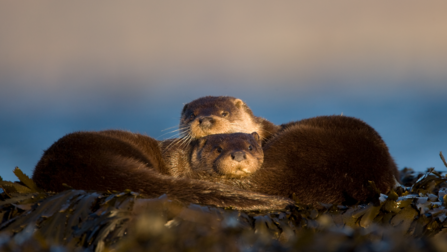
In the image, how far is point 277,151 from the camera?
371 centimetres

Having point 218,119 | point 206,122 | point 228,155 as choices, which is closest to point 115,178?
point 228,155

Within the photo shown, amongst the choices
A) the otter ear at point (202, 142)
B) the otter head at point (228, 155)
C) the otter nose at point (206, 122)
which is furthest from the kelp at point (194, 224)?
the otter nose at point (206, 122)

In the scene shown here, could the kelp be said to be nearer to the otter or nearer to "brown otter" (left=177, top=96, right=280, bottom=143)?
the otter

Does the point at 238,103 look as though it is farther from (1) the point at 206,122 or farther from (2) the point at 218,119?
(1) the point at 206,122

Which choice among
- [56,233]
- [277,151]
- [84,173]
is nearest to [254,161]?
[277,151]

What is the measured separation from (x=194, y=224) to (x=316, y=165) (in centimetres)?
140

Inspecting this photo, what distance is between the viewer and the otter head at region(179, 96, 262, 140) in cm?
454

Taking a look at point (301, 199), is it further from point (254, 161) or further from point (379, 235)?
point (379, 235)

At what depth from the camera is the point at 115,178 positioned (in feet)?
10.1

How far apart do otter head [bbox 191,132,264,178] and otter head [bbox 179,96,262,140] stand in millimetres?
274

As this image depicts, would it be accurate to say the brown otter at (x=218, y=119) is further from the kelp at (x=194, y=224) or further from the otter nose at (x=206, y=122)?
the kelp at (x=194, y=224)

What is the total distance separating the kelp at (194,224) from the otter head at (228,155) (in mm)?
740

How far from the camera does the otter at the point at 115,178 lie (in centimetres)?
292

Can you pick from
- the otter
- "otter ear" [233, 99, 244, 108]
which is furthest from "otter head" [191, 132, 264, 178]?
"otter ear" [233, 99, 244, 108]
